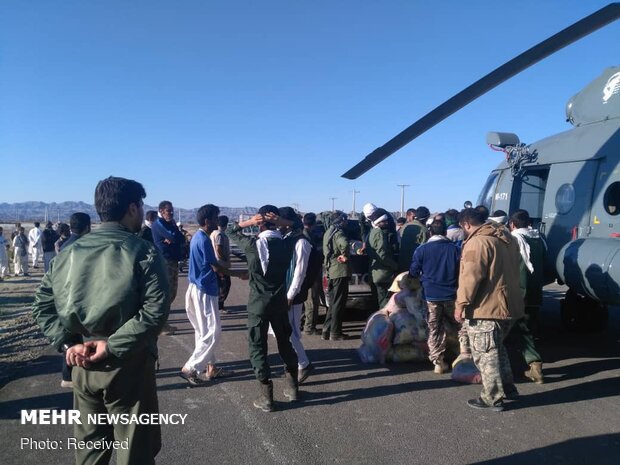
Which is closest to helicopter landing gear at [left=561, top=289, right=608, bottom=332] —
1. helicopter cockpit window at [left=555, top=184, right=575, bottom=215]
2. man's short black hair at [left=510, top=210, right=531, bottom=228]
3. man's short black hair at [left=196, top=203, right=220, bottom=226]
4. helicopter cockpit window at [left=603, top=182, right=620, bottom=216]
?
helicopter cockpit window at [left=555, top=184, right=575, bottom=215]

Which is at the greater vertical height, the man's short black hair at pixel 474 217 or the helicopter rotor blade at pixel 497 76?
the helicopter rotor blade at pixel 497 76

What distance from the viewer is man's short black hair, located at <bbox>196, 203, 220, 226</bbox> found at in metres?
5.00

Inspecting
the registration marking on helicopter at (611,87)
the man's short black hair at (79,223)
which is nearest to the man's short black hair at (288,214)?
the man's short black hair at (79,223)

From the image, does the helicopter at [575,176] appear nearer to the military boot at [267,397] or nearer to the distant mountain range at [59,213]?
the military boot at [267,397]

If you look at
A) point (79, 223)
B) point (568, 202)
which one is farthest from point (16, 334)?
point (568, 202)

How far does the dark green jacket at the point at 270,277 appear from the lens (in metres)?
4.06

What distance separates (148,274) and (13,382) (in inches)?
156

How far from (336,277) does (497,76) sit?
3.53m

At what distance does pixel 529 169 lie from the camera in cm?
686

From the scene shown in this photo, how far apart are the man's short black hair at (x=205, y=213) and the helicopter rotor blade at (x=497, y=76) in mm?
2261

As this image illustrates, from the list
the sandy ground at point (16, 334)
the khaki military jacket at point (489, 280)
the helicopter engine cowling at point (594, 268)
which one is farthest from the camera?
the sandy ground at point (16, 334)

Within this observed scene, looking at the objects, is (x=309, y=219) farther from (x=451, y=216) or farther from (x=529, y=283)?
(x=529, y=283)

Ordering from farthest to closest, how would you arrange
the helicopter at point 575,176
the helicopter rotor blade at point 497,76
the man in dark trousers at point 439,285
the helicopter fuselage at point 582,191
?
the man in dark trousers at point 439,285
the helicopter rotor blade at point 497,76
the helicopter at point 575,176
the helicopter fuselage at point 582,191

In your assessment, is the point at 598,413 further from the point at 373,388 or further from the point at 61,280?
the point at 61,280
